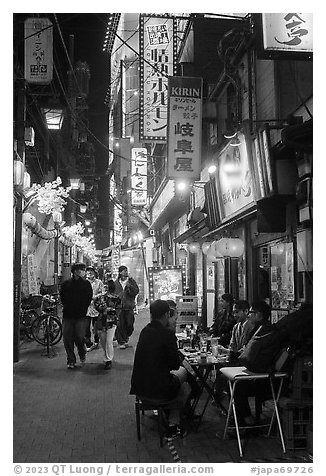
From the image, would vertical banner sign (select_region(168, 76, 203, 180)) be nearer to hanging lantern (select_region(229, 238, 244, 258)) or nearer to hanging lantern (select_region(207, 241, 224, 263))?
hanging lantern (select_region(207, 241, 224, 263))

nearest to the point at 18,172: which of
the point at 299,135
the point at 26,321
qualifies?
the point at 26,321

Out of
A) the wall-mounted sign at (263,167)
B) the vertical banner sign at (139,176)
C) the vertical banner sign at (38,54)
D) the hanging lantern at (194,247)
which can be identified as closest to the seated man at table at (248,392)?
the wall-mounted sign at (263,167)

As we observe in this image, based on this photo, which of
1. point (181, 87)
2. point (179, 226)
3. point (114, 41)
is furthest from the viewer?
point (114, 41)

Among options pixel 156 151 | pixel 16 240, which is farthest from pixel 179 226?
pixel 16 240

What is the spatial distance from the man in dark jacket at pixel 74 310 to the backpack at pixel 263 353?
608 centimetres

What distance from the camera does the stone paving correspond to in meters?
5.86

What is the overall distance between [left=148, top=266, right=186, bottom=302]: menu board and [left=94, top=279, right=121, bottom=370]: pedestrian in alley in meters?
4.07

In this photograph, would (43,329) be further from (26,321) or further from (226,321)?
(226,321)

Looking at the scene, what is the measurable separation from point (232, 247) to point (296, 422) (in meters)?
5.70

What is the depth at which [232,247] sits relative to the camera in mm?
11195

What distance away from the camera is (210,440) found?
21.1 feet

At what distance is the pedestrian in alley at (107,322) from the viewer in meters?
11.4

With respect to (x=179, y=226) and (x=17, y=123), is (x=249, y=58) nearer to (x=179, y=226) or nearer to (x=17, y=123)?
(x=17, y=123)

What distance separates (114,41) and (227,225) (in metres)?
49.7
